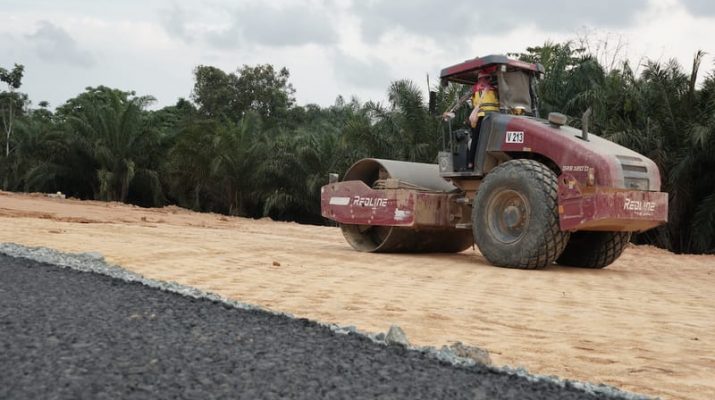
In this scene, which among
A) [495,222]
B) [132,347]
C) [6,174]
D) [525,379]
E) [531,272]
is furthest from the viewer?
[6,174]

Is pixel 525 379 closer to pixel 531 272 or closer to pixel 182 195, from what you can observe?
pixel 531 272

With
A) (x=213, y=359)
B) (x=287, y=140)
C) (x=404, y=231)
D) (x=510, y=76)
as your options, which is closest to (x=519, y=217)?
(x=510, y=76)

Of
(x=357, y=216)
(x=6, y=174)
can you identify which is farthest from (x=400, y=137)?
(x=6, y=174)

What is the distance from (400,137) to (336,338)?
1807cm

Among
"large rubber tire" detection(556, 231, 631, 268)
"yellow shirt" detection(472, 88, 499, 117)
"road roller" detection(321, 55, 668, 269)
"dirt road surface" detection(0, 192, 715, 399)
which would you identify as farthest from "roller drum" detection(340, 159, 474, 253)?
"large rubber tire" detection(556, 231, 631, 268)

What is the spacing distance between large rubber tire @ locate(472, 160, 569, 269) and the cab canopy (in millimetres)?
1174

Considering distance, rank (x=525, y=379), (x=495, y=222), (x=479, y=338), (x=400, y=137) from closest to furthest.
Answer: (x=525, y=379)
(x=479, y=338)
(x=495, y=222)
(x=400, y=137)

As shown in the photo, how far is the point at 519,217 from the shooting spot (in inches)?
359

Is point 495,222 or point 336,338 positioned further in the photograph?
point 495,222

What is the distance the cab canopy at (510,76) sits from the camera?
976 cm

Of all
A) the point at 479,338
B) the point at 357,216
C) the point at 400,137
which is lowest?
the point at 479,338

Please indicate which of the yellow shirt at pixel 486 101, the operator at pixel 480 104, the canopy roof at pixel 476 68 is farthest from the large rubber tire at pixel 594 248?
the canopy roof at pixel 476 68

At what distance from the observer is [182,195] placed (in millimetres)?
30750

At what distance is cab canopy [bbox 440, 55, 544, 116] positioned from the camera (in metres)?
9.76
